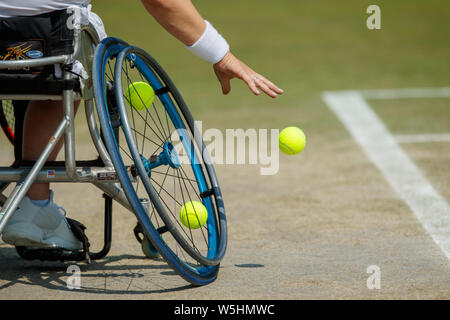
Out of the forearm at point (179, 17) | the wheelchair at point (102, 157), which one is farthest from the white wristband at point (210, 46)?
the wheelchair at point (102, 157)

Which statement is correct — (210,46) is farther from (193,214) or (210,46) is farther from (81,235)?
(81,235)

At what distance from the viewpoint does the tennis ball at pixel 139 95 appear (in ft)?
12.2

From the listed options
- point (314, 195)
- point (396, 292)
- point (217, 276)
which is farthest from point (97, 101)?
point (314, 195)

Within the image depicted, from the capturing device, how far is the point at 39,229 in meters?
3.54

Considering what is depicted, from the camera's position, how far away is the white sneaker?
345cm

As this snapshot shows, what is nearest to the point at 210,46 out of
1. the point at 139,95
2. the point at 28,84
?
the point at 139,95

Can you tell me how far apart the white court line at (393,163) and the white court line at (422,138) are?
8 cm

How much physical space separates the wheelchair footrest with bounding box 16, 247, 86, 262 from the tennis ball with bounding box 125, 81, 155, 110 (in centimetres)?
79

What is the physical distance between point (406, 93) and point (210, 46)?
17.7 feet

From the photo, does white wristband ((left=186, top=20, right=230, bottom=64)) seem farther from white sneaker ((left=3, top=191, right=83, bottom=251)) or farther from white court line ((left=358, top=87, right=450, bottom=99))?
white court line ((left=358, top=87, right=450, bottom=99))

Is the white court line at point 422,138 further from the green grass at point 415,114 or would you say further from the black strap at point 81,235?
the black strap at point 81,235

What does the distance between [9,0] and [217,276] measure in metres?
1.58

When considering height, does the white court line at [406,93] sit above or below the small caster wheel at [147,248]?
above
